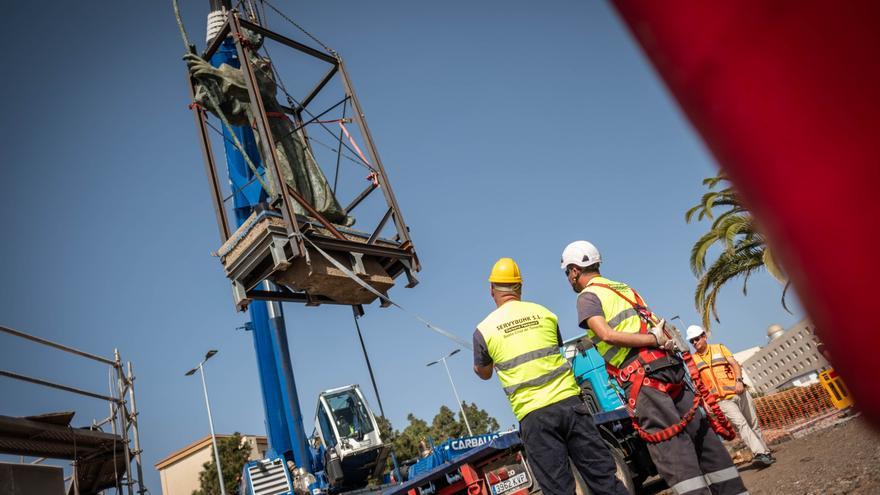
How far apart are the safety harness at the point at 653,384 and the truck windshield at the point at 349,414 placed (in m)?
9.87

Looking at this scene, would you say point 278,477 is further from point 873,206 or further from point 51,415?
point 873,206

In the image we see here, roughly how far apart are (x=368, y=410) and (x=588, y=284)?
1013 cm

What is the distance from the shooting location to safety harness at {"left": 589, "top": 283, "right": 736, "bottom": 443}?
3371 millimetres

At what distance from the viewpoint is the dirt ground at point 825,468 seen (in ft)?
15.7

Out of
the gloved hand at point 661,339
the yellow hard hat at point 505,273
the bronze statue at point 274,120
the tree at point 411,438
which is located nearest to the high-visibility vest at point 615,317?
the gloved hand at point 661,339

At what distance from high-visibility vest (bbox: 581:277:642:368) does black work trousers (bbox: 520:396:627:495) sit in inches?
16.9

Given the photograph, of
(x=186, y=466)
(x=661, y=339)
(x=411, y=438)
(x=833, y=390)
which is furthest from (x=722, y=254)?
(x=186, y=466)

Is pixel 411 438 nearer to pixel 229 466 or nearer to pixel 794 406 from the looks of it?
pixel 229 466

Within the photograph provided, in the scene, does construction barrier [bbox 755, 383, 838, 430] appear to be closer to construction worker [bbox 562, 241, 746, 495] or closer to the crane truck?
the crane truck

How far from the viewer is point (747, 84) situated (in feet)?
1.37

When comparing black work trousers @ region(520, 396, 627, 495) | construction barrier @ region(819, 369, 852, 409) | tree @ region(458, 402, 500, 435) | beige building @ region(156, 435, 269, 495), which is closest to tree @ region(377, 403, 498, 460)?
tree @ region(458, 402, 500, 435)

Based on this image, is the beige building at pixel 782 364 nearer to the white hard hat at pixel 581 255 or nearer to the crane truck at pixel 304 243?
the crane truck at pixel 304 243

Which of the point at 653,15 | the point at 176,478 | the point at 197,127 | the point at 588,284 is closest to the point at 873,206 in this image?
the point at 653,15

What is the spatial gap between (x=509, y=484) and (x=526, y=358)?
377cm
